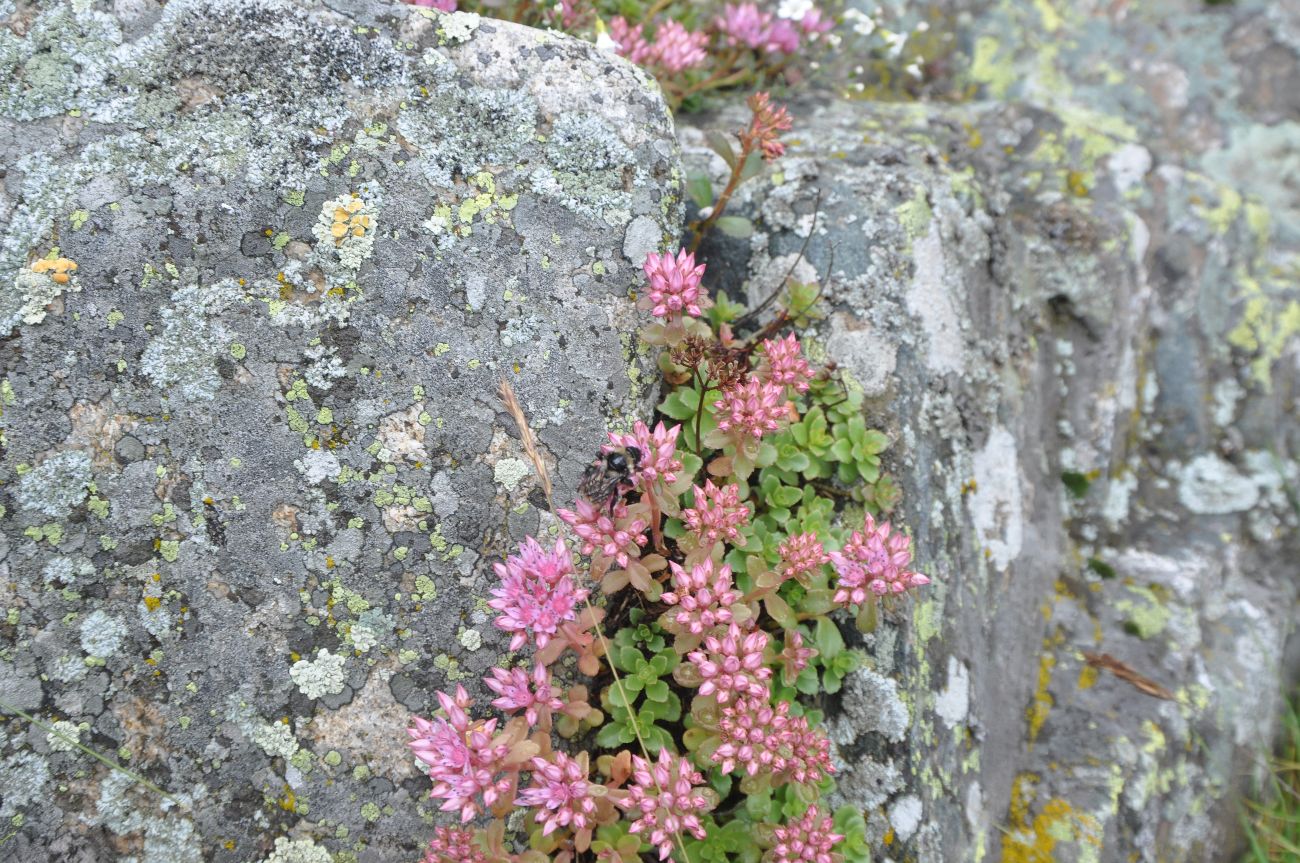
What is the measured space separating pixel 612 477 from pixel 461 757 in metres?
0.88

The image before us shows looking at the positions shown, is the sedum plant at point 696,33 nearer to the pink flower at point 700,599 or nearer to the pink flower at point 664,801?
the pink flower at point 700,599

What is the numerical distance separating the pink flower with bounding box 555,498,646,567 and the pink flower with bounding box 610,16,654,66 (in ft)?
7.25

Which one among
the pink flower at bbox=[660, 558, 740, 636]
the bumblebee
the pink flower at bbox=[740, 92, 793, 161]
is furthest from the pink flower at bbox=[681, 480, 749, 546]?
the pink flower at bbox=[740, 92, 793, 161]

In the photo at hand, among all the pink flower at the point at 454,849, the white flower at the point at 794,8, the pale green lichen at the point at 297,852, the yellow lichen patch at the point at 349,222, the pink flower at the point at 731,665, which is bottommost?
the pale green lichen at the point at 297,852

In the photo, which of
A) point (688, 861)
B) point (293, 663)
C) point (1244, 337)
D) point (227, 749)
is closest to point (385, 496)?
point (293, 663)

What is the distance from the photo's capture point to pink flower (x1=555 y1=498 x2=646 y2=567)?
2428mm

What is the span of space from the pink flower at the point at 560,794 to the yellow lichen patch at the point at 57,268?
1914mm

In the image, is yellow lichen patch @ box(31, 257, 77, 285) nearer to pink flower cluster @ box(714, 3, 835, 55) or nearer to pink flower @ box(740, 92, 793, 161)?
pink flower @ box(740, 92, 793, 161)

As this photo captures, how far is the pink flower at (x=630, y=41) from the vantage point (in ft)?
11.9

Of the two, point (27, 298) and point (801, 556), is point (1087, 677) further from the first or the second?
point (27, 298)

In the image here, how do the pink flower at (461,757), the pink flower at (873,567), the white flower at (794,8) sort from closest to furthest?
the pink flower at (461,757), the pink flower at (873,567), the white flower at (794,8)

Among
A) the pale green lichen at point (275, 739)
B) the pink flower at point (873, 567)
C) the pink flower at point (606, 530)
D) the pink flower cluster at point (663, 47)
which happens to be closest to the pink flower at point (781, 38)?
the pink flower cluster at point (663, 47)

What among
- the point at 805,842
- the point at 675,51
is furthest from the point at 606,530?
the point at 675,51

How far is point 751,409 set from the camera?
8.52ft
